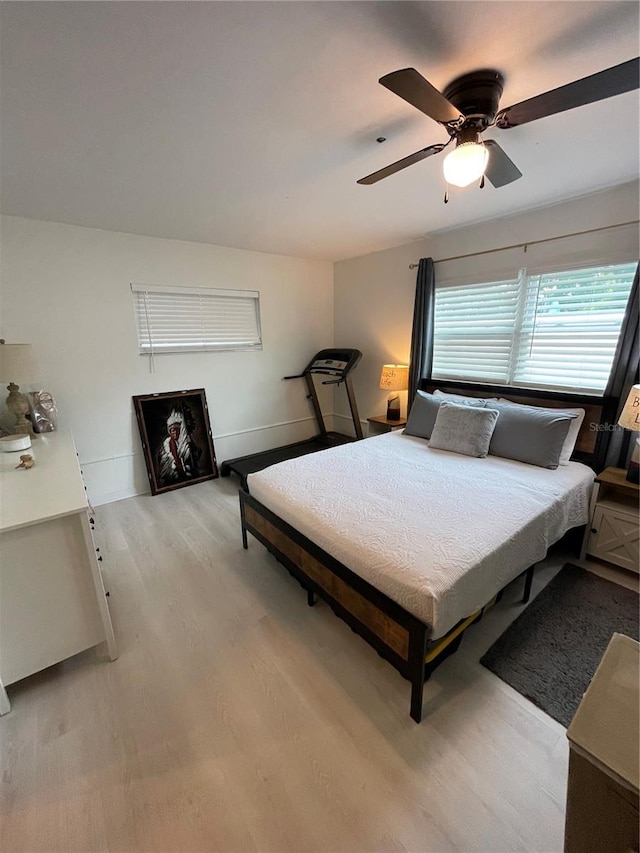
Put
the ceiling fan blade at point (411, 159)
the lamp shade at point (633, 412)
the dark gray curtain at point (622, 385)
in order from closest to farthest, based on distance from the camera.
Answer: the ceiling fan blade at point (411, 159)
the lamp shade at point (633, 412)
the dark gray curtain at point (622, 385)


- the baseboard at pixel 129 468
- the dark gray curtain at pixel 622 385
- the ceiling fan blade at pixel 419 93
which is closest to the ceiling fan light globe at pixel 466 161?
the ceiling fan blade at pixel 419 93

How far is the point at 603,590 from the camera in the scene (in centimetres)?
212

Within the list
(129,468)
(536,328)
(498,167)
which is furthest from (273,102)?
(129,468)

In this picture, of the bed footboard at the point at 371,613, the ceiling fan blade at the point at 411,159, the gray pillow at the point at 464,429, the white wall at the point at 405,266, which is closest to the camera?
the bed footboard at the point at 371,613

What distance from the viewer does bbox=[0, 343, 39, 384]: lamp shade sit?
7.54 ft

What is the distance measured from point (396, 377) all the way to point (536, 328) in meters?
1.31

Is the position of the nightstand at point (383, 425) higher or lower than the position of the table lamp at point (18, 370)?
lower

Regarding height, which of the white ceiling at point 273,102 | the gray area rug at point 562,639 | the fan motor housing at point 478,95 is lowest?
the gray area rug at point 562,639

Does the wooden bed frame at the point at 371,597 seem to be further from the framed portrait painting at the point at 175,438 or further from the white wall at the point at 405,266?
the framed portrait painting at the point at 175,438

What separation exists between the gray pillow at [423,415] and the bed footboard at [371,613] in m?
1.61

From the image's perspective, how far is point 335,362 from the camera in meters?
4.14

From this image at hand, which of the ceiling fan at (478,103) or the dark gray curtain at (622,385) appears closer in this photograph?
the ceiling fan at (478,103)

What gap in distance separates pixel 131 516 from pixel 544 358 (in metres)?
3.83

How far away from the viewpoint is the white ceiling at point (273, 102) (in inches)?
40.4
